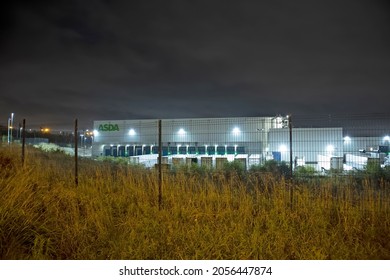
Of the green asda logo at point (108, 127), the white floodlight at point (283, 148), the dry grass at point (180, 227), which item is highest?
the green asda logo at point (108, 127)

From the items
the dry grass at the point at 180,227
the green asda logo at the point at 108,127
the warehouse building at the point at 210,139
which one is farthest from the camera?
the green asda logo at the point at 108,127

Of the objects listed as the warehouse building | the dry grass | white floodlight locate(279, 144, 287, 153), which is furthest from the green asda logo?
the dry grass

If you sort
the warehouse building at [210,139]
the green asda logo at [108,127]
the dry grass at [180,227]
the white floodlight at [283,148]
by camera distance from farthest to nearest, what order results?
the green asda logo at [108,127], the white floodlight at [283,148], the warehouse building at [210,139], the dry grass at [180,227]

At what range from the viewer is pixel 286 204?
5008mm

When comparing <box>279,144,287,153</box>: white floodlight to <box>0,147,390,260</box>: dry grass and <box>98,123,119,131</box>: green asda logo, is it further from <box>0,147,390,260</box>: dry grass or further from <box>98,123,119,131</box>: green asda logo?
<box>98,123,119,131</box>: green asda logo

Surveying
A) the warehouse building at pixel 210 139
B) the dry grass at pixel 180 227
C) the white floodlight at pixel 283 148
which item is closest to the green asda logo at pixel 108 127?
the warehouse building at pixel 210 139

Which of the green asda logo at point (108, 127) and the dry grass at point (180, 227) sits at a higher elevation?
the green asda logo at point (108, 127)

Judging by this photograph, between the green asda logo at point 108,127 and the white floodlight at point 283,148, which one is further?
the green asda logo at point 108,127

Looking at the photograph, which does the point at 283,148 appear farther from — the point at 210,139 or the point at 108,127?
the point at 108,127

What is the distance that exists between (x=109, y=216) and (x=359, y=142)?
850 centimetres

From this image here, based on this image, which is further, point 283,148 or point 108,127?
point 108,127

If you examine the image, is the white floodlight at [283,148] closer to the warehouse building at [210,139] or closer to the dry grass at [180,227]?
the warehouse building at [210,139]

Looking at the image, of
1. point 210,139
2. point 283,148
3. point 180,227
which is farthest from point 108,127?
point 180,227

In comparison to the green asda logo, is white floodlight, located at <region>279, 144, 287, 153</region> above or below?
below
